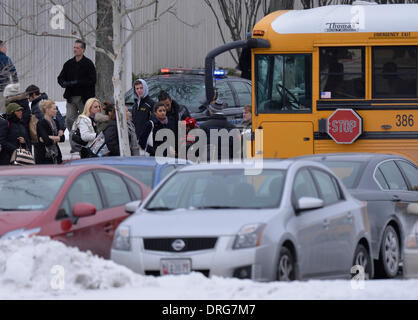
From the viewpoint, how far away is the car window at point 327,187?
34.3ft

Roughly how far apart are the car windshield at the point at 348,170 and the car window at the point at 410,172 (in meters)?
0.95

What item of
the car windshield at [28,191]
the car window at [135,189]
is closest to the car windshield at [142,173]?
the car window at [135,189]

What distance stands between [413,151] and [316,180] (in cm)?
631

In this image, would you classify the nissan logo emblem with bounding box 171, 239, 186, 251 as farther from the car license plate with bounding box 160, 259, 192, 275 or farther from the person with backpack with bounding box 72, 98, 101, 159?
the person with backpack with bounding box 72, 98, 101, 159

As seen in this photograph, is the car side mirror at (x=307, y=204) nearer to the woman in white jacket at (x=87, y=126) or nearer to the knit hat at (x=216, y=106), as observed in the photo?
the woman in white jacket at (x=87, y=126)

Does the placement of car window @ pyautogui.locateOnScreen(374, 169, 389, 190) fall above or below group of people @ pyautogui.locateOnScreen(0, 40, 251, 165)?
below

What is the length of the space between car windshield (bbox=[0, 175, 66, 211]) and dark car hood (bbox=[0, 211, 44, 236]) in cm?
12

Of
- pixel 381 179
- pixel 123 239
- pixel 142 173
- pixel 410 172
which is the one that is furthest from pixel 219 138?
pixel 123 239

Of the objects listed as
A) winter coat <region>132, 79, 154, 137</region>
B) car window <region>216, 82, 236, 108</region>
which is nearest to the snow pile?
winter coat <region>132, 79, 154, 137</region>

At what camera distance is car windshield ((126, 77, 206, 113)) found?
21.6 metres

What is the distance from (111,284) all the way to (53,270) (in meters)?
0.51

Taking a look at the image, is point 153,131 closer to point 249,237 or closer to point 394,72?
point 394,72

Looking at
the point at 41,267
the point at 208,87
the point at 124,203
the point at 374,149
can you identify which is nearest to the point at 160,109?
the point at 208,87

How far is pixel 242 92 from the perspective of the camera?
894 inches
